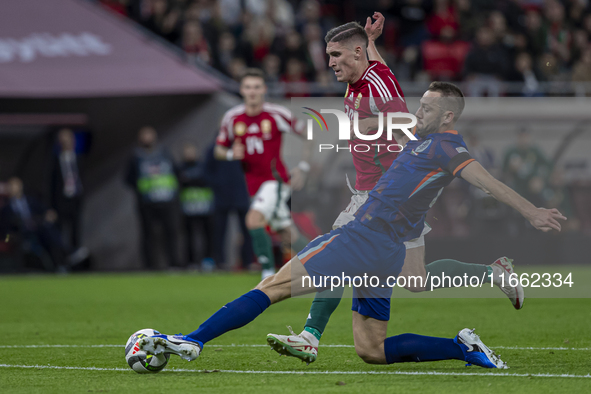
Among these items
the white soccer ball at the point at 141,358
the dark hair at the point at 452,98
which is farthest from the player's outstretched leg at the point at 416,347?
the dark hair at the point at 452,98

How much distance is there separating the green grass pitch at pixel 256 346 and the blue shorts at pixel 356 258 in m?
0.50

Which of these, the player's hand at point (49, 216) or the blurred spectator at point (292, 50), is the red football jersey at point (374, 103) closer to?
the player's hand at point (49, 216)

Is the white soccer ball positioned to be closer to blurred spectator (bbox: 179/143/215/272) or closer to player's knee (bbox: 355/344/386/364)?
player's knee (bbox: 355/344/386/364)

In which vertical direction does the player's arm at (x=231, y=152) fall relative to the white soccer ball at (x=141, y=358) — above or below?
below

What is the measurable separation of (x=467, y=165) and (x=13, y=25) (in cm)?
1168

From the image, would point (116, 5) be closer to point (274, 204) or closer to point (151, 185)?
point (151, 185)

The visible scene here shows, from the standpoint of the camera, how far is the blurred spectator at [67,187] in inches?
578

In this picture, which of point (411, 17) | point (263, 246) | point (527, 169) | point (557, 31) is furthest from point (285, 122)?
point (557, 31)

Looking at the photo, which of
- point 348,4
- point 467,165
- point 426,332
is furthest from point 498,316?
point 348,4

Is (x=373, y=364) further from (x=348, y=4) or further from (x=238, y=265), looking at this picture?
(x=348, y=4)

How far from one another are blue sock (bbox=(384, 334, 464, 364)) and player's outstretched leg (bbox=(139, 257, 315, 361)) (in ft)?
2.09

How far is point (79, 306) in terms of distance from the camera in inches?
371

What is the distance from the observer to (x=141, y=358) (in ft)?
15.4

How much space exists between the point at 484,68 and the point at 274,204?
7.09 meters
